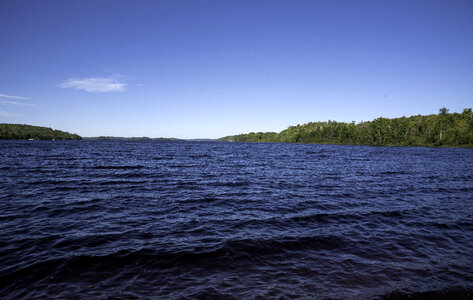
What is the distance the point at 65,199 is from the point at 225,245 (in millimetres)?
14376

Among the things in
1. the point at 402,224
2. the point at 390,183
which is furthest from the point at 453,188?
the point at 402,224

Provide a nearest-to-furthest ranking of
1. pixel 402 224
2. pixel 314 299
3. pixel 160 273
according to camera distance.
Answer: pixel 314 299 < pixel 160 273 < pixel 402 224

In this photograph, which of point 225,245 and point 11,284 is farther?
point 225,245

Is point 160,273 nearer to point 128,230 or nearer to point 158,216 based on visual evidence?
point 128,230

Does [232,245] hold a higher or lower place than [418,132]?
lower

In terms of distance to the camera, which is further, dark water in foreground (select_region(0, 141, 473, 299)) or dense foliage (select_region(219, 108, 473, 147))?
dense foliage (select_region(219, 108, 473, 147))

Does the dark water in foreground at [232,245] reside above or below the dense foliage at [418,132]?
below

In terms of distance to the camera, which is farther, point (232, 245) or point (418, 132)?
point (418, 132)

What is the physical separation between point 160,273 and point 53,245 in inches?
222

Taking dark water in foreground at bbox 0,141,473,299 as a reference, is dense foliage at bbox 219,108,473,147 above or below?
above

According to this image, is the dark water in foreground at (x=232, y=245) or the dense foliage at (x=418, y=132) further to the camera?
the dense foliage at (x=418, y=132)

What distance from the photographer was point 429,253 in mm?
9547

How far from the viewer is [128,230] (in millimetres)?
11672

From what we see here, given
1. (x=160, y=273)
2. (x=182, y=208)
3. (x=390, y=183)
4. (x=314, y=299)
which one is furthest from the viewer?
(x=390, y=183)
